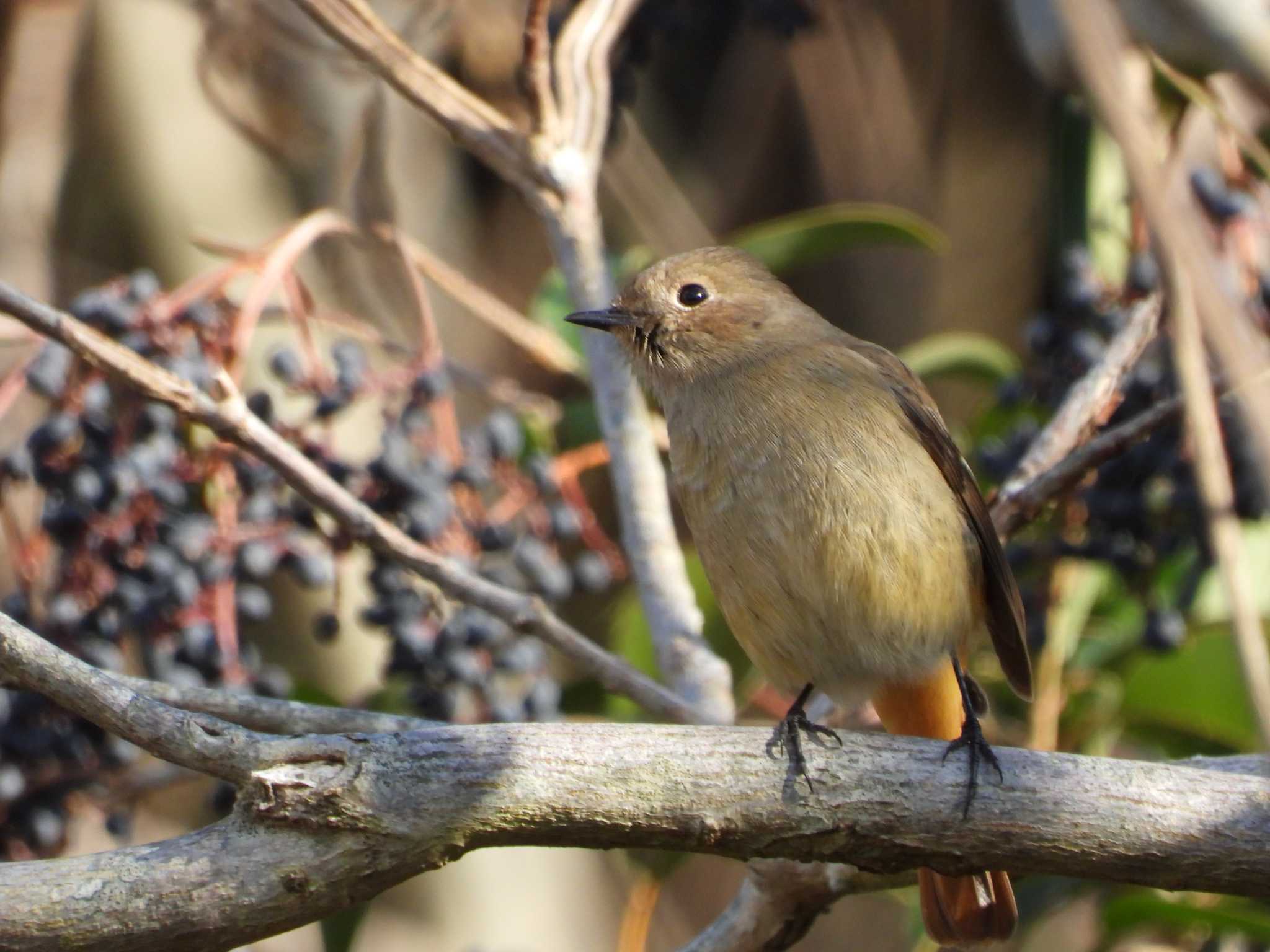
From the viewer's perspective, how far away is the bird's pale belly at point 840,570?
265cm

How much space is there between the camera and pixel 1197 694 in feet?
10.9

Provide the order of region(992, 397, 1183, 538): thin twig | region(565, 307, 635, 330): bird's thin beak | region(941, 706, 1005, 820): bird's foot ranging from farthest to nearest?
1. region(565, 307, 635, 330): bird's thin beak
2. region(992, 397, 1183, 538): thin twig
3. region(941, 706, 1005, 820): bird's foot

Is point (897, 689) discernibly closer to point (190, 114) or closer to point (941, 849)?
point (941, 849)

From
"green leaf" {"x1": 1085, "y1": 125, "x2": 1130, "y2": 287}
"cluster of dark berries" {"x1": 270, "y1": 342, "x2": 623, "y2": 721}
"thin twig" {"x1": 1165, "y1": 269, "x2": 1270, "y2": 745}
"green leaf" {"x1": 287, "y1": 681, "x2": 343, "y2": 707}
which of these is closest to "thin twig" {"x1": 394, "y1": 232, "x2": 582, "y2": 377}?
"cluster of dark berries" {"x1": 270, "y1": 342, "x2": 623, "y2": 721}

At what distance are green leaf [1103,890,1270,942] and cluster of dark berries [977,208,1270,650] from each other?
0.53 metres

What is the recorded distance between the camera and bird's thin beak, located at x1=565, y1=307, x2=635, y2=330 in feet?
9.48

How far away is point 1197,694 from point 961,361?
921 millimetres

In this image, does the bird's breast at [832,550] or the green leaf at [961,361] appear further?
the green leaf at [961,361]

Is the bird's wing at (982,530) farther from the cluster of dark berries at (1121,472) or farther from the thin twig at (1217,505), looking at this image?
the thin twig at (1217,505)

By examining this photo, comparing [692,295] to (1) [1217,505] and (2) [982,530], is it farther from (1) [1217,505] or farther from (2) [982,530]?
(1) [1217,505]

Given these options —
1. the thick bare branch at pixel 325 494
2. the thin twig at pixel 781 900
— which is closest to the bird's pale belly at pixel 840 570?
the thick bare branch at pixel 325 494

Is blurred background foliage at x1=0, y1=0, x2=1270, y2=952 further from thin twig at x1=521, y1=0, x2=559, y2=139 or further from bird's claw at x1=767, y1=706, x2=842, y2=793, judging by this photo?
bird's claw at x1=767, y1=706, x2=842, y2=793

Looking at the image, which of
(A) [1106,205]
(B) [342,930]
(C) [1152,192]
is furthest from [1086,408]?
(B) [342,930]

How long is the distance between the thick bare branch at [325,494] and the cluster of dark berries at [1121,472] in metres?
1.05
